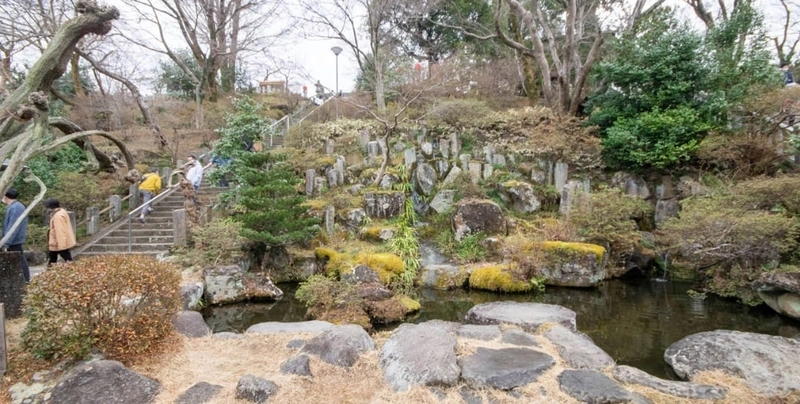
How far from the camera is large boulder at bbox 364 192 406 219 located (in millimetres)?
11375

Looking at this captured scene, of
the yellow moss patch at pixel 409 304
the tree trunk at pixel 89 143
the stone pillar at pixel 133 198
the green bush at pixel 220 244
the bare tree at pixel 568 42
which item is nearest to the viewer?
the tree trunk at pixel 89 143

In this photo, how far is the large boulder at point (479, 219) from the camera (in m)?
10.5

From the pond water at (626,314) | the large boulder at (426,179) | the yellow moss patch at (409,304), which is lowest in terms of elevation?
the pond water at (626,314)

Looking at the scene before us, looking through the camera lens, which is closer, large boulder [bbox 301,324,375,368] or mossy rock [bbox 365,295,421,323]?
large boulder [bbox 301,324,375,368]

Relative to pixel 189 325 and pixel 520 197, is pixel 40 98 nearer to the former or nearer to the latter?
pixel 189 325

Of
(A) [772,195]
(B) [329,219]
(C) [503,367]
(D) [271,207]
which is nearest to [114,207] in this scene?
(D) [271,207]

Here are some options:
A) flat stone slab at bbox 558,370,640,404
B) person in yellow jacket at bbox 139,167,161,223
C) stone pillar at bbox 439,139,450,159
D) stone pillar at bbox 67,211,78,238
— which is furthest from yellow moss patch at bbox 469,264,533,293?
stone pillar at bbox 67,211,78,238

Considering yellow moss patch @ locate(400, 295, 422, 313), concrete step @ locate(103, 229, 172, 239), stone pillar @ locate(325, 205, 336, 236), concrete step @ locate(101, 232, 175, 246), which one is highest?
stone pillar @ locate(325, 205, 336, 236)

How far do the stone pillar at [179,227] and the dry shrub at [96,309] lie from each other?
5.28 meters

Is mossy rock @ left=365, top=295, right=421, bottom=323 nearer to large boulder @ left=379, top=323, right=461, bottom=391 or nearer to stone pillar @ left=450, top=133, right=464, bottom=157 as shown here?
large boulder @ left=379, top=323, right=461, bottom=391

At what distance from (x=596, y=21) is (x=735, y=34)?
16.2ft

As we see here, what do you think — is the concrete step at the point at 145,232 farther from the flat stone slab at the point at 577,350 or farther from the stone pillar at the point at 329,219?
the flat stone slab at the point at 577,350

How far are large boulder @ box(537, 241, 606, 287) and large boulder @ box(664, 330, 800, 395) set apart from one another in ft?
11.4

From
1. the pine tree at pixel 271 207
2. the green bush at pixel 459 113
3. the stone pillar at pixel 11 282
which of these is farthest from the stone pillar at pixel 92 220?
the green bush at pixel 459 113
